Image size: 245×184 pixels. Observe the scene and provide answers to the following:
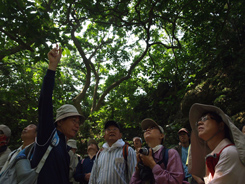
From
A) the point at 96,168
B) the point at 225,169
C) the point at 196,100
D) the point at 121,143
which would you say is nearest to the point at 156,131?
the point at 121,143

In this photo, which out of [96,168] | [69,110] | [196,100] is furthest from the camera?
[196,100]

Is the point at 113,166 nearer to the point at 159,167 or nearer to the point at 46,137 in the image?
the point at 159,167

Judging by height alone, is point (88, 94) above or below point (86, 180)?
above

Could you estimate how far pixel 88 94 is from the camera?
19016mm

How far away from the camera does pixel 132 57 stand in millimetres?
Result: 13875

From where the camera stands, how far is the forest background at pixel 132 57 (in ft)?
18.3

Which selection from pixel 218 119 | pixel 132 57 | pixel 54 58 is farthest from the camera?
pixel 132 57

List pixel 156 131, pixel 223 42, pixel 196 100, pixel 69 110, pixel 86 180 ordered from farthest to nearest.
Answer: pixel 223 42 → pixel 196 100 → pixel 86 180 → pixel 156 131 → pixel 69 110

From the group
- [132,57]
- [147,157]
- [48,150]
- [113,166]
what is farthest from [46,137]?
[132,57]

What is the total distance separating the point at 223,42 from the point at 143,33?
4.60m

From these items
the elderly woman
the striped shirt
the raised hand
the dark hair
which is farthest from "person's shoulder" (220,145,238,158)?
the striped shirt

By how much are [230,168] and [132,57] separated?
12.8 meters

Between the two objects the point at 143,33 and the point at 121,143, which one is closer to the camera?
the point at 121,143

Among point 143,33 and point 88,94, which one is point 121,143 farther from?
point 88,94
